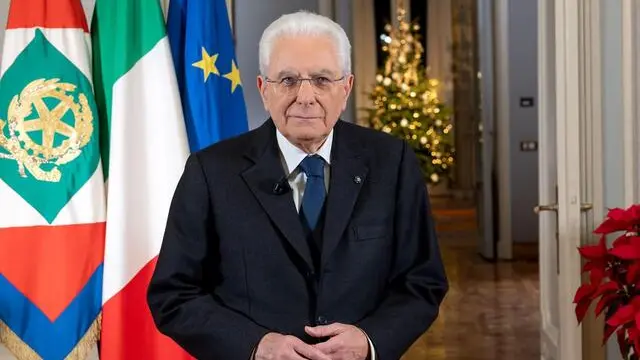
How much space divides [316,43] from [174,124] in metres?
1.45

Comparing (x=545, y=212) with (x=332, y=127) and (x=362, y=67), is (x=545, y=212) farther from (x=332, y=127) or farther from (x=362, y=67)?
(x=362, y=67)

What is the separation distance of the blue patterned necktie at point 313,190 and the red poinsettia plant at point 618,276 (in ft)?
3.58

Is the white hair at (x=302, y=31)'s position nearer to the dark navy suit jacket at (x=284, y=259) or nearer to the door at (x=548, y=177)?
the dark navy suit jacket at (x=284, y=259)

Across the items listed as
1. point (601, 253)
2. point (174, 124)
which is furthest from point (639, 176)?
point (174, 124)

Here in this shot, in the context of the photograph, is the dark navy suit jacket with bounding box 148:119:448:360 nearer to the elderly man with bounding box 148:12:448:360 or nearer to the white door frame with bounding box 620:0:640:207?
the elderly man with bounding box 148:12:448:360

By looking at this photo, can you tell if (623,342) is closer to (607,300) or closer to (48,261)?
(607,300)

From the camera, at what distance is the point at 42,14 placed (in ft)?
9.37

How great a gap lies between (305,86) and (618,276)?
1442 mm

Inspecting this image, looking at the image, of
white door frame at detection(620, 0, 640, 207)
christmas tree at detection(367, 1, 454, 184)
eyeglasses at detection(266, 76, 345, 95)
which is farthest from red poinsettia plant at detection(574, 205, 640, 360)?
christmas tree at detection(367, 1, 454, 184)

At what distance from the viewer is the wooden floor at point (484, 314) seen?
4996mm

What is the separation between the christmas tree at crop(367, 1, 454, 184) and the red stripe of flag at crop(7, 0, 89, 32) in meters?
8.15

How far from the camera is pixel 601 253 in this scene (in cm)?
263

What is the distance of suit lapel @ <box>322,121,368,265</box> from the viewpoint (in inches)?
59.2

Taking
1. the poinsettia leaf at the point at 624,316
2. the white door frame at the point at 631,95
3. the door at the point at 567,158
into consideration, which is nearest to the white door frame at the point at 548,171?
the door at the point at 567,158
